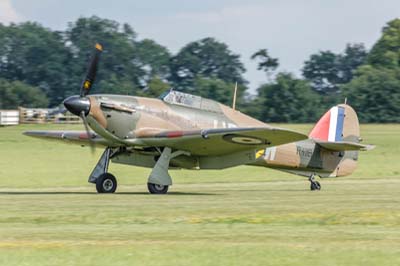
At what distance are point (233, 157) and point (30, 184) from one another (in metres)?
7.38

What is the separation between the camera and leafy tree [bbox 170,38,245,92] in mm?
109625

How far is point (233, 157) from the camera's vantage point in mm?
24625

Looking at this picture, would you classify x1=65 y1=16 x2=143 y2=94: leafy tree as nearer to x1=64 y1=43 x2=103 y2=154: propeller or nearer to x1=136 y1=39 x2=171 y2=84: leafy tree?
x1=136 y1=39 x2=171 y2=84: leafy tree

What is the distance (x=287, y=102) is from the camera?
80500 mm

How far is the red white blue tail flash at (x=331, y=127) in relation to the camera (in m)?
27.7

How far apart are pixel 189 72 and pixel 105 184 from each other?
8735cm

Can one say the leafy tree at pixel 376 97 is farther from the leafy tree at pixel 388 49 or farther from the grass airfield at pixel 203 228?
the grass airfield at pixel 203 228

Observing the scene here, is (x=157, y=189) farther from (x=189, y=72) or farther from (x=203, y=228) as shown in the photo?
(x=189, y=72)

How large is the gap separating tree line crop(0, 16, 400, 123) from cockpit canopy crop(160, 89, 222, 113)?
1969 inches

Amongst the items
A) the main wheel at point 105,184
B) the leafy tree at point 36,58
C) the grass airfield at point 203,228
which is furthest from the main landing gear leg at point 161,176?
the leafy tree at point 36,58

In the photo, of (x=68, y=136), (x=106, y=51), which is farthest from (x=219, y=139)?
(x=106, y=51)

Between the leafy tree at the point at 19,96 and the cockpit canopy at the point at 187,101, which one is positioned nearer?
the cockpit canopy at the point at 187,101

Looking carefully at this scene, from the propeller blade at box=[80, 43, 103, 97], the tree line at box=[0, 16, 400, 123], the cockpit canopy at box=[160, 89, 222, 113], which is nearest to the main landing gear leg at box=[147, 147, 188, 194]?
the cockpit canopy at box=[160, 89, 222, 113]

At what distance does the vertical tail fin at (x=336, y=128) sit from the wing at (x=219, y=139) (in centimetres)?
421
